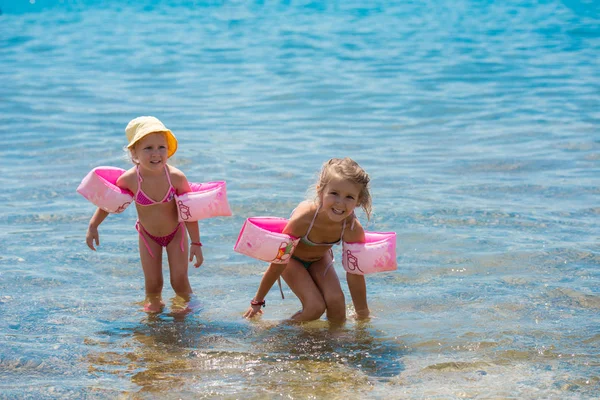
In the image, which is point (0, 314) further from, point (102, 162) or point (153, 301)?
point (102, 162)

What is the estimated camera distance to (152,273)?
5902 millimetres

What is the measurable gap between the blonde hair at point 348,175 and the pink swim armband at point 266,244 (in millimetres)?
368

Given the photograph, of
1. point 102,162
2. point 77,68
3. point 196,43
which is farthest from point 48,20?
point 102,162

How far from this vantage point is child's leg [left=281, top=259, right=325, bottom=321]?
5.40m

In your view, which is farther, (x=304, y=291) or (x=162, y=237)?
(x=162, y=237)

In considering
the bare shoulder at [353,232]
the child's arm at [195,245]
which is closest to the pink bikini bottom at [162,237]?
the child's arm at [195,245]

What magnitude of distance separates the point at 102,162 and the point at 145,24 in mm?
19962

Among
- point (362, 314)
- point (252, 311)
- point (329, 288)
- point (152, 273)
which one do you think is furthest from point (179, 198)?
point (362, 314)

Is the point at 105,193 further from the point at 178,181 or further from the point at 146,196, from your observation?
the point at 178,181

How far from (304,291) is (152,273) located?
1.18 m

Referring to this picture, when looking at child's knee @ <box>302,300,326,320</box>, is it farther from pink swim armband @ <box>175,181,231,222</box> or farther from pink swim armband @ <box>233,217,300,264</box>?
pink swim armband @ <box>175,181,231,222</box>

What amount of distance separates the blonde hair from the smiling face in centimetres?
110

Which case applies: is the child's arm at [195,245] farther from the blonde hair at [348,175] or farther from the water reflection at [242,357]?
the blonde hair at [348,175]

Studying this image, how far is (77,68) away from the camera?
19109mm
